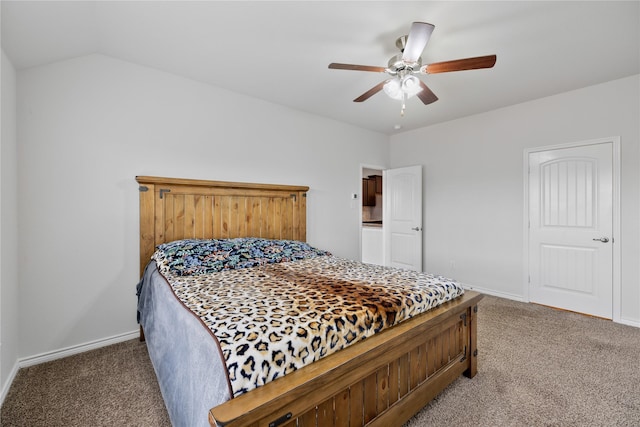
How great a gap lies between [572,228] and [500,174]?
3.27ft

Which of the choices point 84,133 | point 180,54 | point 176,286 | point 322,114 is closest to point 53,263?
point 84,133

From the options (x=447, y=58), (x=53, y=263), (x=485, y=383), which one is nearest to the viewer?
(x=485, y=383)

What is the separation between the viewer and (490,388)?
191 cm

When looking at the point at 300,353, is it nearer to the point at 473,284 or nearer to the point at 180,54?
the point at 180,54

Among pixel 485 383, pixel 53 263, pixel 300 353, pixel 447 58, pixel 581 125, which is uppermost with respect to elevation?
pixel 447 58

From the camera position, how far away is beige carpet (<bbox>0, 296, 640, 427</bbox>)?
5.37 feet

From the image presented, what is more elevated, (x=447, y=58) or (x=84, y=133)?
(x=447, y=58)

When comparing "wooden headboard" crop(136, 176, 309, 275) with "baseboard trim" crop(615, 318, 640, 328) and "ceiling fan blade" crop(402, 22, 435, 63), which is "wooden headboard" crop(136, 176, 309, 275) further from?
"baseboard trim" crop(615, 318, 640, 328)

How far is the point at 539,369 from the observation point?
212cm

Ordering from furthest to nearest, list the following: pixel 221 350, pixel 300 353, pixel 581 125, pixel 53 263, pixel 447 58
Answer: pixel 581 125
pixel 447 58
pixel 53 263
pixel 300 353
pixel 221 350

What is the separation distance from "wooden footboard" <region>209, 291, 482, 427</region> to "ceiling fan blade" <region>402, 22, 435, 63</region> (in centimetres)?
166

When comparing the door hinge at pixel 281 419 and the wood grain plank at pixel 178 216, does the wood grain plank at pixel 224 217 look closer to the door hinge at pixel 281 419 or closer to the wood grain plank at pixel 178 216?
the wood grain plank at pixel 178 216

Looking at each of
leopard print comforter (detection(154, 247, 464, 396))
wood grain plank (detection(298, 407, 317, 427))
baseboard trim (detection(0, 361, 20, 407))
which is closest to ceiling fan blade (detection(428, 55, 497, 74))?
leopard print comforter (detection(154, 247, 464, 396))

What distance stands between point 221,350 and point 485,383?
1868 mm
